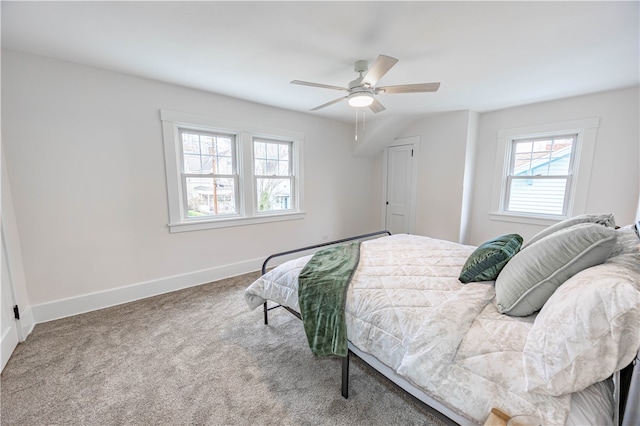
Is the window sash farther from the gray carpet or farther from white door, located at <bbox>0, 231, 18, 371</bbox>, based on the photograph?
white door, located at <bbox>0, 231, 18, 371</bbox>

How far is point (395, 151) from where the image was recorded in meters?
4.83

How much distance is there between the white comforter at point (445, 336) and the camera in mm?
975

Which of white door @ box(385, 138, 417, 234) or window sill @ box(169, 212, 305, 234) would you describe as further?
white door @ box(385, 138, 417, 234)

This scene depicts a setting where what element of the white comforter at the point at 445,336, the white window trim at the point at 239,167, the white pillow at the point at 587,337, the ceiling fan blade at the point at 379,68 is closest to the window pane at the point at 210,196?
the white window trim at the point at 239,167

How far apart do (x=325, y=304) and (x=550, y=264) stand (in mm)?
1205

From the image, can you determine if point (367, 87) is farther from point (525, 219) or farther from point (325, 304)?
point (525, 219)

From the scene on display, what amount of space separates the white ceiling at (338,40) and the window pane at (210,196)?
1.18m

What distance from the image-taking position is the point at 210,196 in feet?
11.2

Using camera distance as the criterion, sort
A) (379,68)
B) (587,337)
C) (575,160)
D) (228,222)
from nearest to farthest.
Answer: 1. (587,337)
2. (379,68)
3. (575,160)
4. (228,222)

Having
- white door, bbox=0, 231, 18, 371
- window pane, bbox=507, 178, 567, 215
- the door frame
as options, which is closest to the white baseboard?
white door, bbox=0, 231, 18, 371

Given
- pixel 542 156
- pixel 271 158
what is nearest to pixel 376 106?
pixel 271 158

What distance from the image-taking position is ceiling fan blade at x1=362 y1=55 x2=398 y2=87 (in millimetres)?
1734

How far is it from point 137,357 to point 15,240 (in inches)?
62.0

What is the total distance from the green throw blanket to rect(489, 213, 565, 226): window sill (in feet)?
10.6
